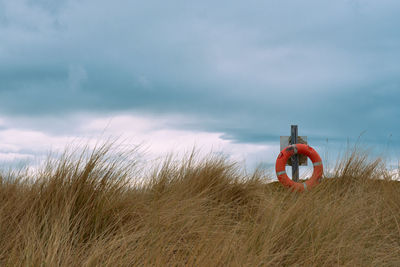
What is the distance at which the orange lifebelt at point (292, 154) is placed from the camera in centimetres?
744

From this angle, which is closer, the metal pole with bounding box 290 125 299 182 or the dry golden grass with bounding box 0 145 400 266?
the dry golden grass with bounding box 0 145 400 266

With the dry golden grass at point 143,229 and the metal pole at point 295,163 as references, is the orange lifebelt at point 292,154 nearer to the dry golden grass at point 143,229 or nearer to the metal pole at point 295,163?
the metal pole at point 295,163

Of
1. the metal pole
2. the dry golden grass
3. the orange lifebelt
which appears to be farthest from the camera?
the metal pole

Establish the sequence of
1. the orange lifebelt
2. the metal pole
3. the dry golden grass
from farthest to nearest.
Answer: the metal pole → the orange lifebelt → the dry golden grass

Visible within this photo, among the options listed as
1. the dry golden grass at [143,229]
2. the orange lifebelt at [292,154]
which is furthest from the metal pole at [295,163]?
the dry golden grass at [143,229]

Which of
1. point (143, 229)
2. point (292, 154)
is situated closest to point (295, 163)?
point (292, 154)

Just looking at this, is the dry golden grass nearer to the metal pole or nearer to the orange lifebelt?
the orange lifebelt

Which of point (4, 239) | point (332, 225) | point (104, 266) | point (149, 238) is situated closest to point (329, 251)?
point (332, 225)

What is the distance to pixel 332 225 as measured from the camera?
127 inches

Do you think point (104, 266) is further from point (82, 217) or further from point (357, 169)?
point (357, 169)

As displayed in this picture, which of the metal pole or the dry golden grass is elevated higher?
the metal pole

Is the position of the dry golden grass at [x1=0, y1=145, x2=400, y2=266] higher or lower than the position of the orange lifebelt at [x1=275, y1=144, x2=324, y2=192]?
lower

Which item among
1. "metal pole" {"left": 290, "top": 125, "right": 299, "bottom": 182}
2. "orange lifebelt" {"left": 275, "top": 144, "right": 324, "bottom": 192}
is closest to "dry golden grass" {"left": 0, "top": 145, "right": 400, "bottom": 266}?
"orange lifebelt" {"left": 275, "top": 144, "right": 324, "bottom": 192}

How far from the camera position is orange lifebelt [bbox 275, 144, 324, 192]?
293 inches
